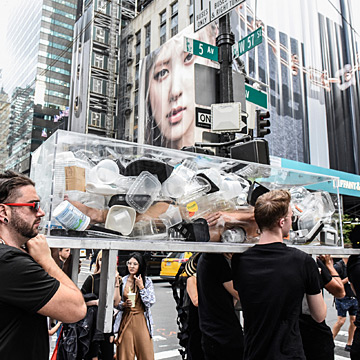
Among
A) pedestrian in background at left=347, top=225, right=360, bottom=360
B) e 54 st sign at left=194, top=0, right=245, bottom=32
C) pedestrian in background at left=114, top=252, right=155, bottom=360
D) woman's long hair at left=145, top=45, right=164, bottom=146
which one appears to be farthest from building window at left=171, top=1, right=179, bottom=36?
pedestrian in background at left=347, top=225, right=360, bottom=360

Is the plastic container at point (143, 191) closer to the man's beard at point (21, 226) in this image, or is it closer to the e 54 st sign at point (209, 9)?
the man's beard at point (21, 226)

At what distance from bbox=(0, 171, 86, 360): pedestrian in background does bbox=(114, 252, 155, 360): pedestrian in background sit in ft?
9.68

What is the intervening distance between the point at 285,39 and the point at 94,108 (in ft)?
66.0

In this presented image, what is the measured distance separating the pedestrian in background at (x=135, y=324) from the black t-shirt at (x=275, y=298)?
2519 millimetres

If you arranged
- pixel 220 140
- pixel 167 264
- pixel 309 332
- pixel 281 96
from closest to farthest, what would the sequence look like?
pixel 309 332 < pixel 220 140 < pixel 167 264 < pixel 281 96

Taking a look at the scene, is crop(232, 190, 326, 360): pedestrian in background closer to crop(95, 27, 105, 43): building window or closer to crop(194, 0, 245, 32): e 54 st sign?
crop(194, 0, 245, 32): e 54 st sign

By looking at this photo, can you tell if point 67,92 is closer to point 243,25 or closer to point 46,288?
point 243,25

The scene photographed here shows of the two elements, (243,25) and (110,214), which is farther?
(243,25)

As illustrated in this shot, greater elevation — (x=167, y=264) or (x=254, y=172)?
(x=254, y=172)

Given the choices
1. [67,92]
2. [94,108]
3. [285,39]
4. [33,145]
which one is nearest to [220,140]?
[285,39]

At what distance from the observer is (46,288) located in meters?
1.59

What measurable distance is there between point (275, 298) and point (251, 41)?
15.8 ft

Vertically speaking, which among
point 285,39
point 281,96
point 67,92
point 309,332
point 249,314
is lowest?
point 309,332

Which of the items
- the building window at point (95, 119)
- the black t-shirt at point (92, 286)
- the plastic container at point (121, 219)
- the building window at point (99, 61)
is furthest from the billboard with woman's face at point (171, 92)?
the plastic container at point (121, 219)
